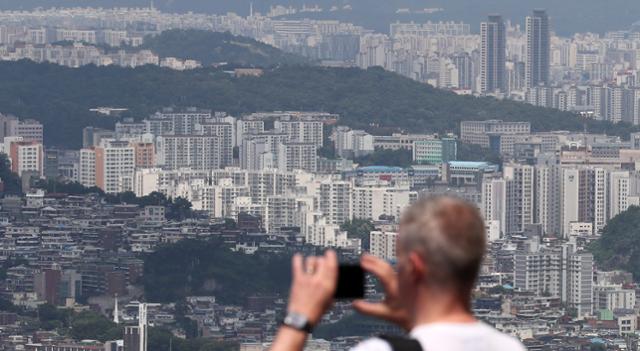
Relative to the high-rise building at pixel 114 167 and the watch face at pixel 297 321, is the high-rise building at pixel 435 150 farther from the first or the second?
the watch face at pixel 297 321

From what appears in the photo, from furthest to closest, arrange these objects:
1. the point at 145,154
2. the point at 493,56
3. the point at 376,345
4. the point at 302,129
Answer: the point at 493,56 < the point at 302,129 < the point at 145,154 < the point at 376,345

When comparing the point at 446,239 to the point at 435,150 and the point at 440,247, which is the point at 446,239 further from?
the point at 435,150

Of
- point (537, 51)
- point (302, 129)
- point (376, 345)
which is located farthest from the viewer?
point (537, 51)

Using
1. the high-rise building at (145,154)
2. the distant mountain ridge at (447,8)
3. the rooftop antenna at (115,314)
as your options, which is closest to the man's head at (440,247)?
the rooftop antenna at (115,314)

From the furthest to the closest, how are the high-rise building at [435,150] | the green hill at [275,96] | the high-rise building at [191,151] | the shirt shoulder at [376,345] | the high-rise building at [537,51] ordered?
the high-rise building at [537,51] → the green hill at [275,96] → the high-rise building at [435,150] → the high-rise building at [191,151] → the shirt shoulder at [376,345]

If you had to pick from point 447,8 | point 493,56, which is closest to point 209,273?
point 493,56

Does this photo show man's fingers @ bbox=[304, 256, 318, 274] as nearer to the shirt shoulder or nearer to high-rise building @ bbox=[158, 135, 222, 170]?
the shirt shoulder

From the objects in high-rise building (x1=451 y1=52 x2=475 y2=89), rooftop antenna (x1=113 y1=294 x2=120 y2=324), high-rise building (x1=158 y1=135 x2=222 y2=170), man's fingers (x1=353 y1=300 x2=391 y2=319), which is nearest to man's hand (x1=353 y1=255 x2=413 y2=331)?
man's fingers (x1=353 y1=300 x2=391 y2=319)
